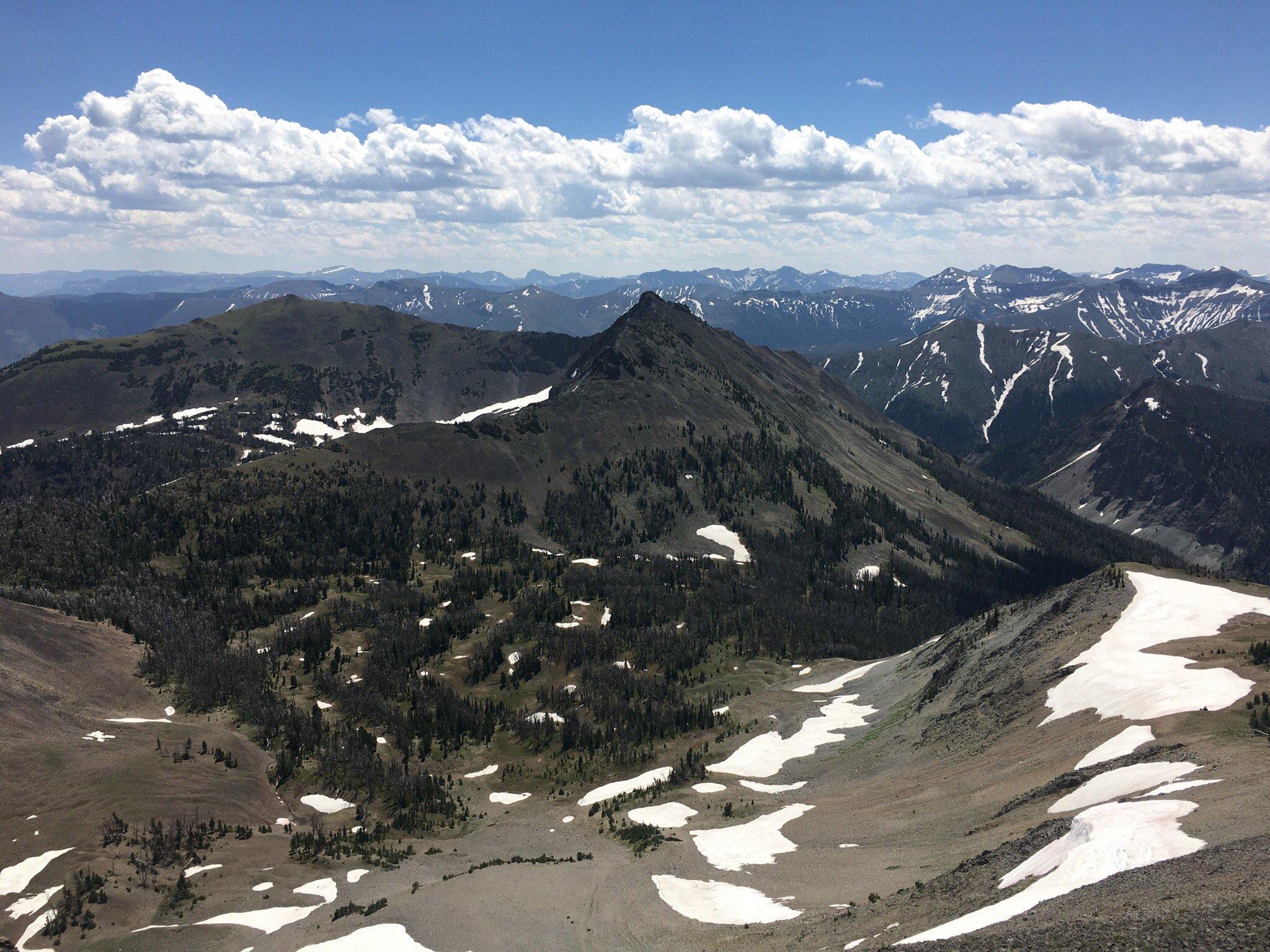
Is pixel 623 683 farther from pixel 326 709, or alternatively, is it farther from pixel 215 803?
pixel 215 803

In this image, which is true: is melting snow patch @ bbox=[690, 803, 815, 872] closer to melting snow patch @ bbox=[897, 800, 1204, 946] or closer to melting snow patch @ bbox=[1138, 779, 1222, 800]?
melting snow patch @ bbox=[897, 800, 1204, 946]

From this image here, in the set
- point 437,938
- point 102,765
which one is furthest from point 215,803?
point 437,938

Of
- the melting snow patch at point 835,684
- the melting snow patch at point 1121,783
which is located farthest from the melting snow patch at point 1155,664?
the melting snow patch at point 835,684

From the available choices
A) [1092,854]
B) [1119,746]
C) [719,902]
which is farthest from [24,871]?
[1119,746]

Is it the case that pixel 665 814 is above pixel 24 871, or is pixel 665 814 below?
below

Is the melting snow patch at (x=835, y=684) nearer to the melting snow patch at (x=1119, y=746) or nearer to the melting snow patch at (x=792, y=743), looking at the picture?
the melting snow patch at (x=792, y=743)

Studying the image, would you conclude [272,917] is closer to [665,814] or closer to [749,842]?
[665,814]

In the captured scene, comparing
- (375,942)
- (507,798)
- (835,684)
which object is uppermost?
(375,942)
